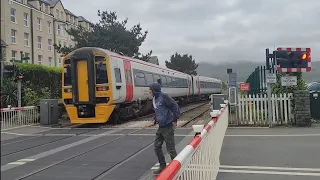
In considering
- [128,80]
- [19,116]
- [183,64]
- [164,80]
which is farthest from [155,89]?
[183,64]

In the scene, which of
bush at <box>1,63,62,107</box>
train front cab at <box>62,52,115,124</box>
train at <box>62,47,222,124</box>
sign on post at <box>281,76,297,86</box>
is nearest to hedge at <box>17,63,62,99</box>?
bush at <box>1,63,62,107</box>

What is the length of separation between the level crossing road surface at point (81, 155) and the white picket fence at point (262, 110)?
233 centimetres

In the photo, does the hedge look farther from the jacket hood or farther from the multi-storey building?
the multi-storey building

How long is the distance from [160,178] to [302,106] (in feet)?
39.9

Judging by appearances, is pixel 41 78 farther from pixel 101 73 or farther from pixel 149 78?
pixel 101 73

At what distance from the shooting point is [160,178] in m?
2.44

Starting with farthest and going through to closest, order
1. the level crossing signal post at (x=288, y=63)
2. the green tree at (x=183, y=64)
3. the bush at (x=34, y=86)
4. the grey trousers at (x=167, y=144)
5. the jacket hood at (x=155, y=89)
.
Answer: the green tree at (x=183, y=64) → the bush at (x=34, y=86) → the level crossing signal post at (x=288, y=63) → the jacket hood at (x=155, y=89) → the grey trousers at (x=167, y=144)

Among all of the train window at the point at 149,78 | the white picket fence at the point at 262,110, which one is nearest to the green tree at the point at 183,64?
the train window at the point at 149,78

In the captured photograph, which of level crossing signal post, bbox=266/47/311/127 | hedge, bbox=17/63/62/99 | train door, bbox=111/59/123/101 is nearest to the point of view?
level crossing signal post, bbox=266/47/311/127

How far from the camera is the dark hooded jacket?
7.01 m

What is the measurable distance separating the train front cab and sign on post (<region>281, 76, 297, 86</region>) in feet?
22.1

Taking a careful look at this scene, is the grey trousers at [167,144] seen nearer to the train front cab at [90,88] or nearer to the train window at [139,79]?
the train front cab at [90,88]

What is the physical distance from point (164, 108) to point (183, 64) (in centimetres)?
7230

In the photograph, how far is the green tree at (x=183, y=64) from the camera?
258 ft
